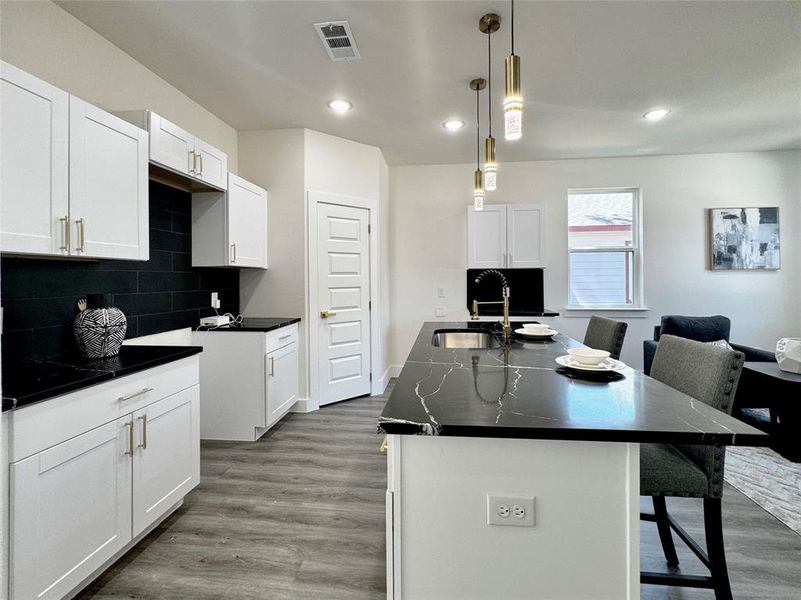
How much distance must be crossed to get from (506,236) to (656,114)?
178cm

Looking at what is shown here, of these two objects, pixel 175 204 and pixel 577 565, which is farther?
pixel 175 204

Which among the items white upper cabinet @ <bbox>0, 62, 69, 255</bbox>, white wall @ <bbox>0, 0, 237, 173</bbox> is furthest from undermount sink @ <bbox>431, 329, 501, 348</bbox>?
white wall @ <bbox>0, 0, 237, 173</bbox>

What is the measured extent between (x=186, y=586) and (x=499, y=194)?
4695 mm

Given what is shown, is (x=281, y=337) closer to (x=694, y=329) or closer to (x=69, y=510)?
(x=69, y=510)

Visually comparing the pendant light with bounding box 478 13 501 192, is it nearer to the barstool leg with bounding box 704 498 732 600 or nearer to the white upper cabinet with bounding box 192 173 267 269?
the barstool leg with bounding box 704 498 732 600

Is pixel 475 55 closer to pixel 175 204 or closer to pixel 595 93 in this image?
pixel 595 93

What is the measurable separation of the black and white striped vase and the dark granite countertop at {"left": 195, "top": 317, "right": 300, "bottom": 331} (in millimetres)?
1111

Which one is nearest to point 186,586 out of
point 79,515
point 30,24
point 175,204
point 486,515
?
point 79,515

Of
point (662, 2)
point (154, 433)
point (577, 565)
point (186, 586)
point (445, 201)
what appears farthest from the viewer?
point (445, 201)

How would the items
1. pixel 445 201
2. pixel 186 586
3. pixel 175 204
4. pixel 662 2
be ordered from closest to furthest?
pixel 186 586
pixel 662 2
pixel 175 204
pixel 445 201

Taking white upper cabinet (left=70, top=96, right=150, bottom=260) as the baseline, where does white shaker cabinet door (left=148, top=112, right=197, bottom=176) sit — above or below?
above

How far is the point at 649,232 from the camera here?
4.76 m

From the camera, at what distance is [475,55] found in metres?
2.58

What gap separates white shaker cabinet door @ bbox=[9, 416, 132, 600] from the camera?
4.09 ft
